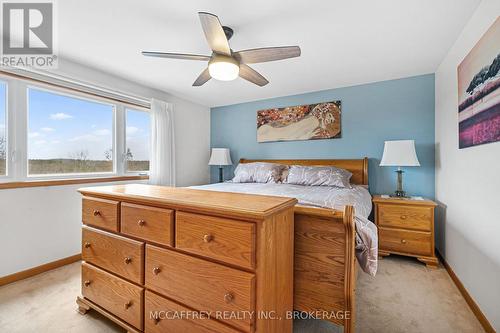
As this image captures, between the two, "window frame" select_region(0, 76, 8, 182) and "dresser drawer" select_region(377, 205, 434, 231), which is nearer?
"window frame" select_region(0, 76, 8, 182)

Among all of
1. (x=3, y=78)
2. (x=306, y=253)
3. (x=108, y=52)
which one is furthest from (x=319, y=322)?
(x=3, y=78)

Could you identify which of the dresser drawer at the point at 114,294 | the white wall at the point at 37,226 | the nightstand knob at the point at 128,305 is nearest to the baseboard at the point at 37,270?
the white wall at the point at 37,226

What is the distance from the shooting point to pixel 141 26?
183 centimetres

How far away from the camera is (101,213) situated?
1462 millimetres

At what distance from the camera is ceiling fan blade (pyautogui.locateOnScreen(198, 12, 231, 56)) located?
1328 millimetres

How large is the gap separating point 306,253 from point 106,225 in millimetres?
1294

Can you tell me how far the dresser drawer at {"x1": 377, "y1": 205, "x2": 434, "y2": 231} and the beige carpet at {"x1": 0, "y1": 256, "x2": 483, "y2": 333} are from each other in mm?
475

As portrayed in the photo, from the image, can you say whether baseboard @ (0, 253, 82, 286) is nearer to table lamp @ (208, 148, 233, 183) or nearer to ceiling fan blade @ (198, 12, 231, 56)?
table lamp @ (208, 148, 233, 183)

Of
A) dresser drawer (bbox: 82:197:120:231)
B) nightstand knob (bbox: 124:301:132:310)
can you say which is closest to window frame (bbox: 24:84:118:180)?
dresser drawer (bbox: 82:197:120:231)

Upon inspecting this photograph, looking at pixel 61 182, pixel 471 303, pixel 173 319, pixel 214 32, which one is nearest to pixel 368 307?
pixel 471 303

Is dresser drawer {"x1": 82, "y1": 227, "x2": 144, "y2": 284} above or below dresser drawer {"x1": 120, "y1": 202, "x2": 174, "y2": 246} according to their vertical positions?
below

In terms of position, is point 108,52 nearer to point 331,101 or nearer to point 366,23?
point 366,23

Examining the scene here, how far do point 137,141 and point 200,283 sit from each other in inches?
113

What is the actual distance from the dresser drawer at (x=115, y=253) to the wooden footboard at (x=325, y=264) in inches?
37.2
